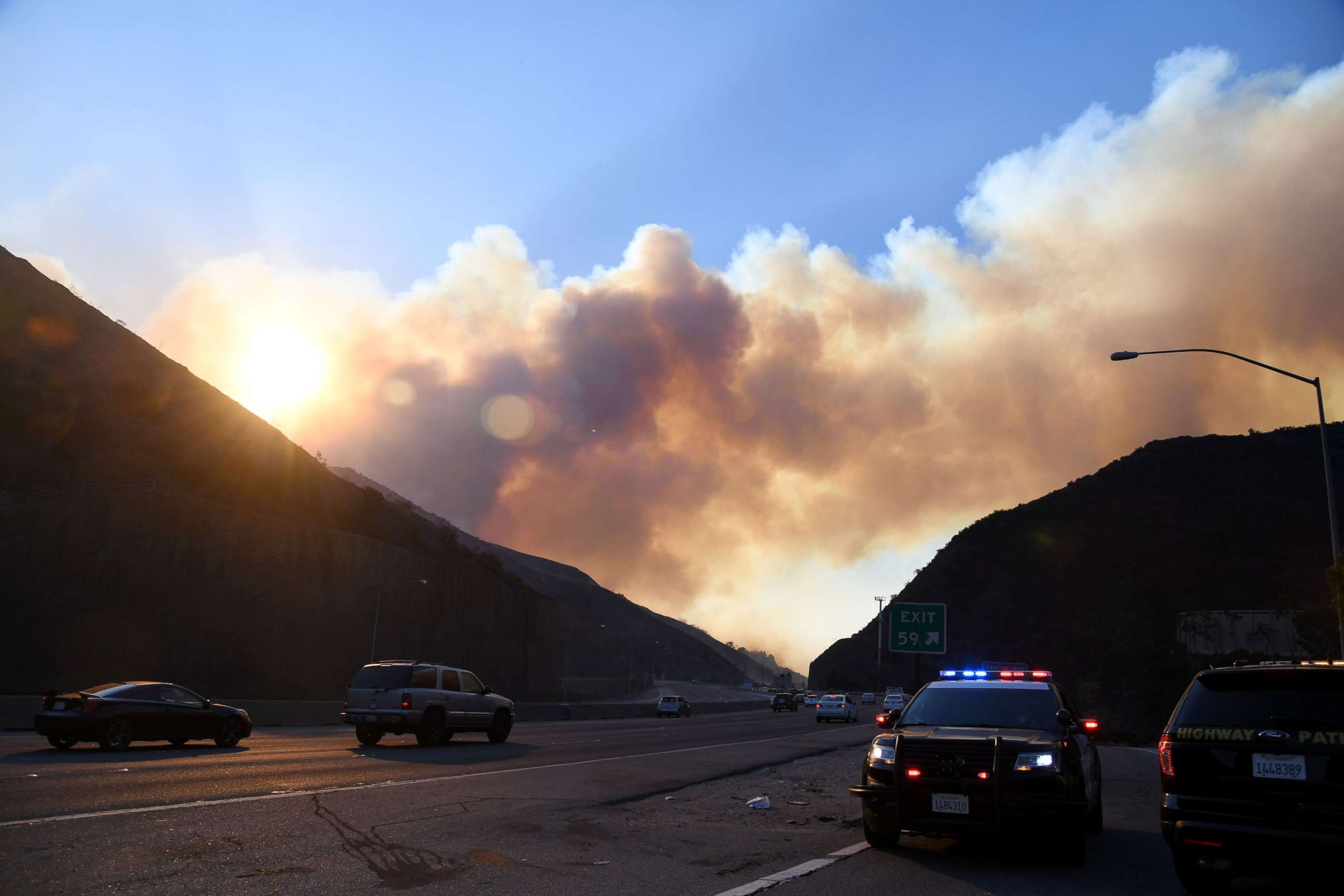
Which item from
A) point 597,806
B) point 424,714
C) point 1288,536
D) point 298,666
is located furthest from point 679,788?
point 1288,536

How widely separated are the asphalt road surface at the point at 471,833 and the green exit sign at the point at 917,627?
922 inches

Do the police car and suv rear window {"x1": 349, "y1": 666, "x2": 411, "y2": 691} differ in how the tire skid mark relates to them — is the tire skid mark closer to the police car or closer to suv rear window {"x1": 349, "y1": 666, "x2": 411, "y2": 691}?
the police car

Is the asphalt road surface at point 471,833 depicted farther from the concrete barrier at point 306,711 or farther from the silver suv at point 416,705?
the concrete barrier at point 306,711

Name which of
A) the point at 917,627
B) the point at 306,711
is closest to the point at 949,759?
the point at 306,711

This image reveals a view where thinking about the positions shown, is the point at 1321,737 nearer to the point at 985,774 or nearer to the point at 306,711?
Answer: the point at 985,774

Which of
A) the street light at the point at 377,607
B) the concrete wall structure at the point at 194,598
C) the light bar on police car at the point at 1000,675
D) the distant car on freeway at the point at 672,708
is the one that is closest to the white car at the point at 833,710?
the distant car on freeway at the point at 672,708

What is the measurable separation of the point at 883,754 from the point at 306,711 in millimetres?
30467

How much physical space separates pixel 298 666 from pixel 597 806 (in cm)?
5059

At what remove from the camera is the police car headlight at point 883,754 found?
9352 mm

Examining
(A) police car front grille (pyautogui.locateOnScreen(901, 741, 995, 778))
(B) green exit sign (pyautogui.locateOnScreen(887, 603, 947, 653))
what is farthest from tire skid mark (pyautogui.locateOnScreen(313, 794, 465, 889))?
(B) green exit sign (pyautogui.locateOnScreen(887, 603, 947, 653))

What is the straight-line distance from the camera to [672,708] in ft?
192

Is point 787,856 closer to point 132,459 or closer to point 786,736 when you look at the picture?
point 786,736

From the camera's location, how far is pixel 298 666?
58.1m

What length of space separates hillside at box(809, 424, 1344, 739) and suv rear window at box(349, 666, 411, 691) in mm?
69601
